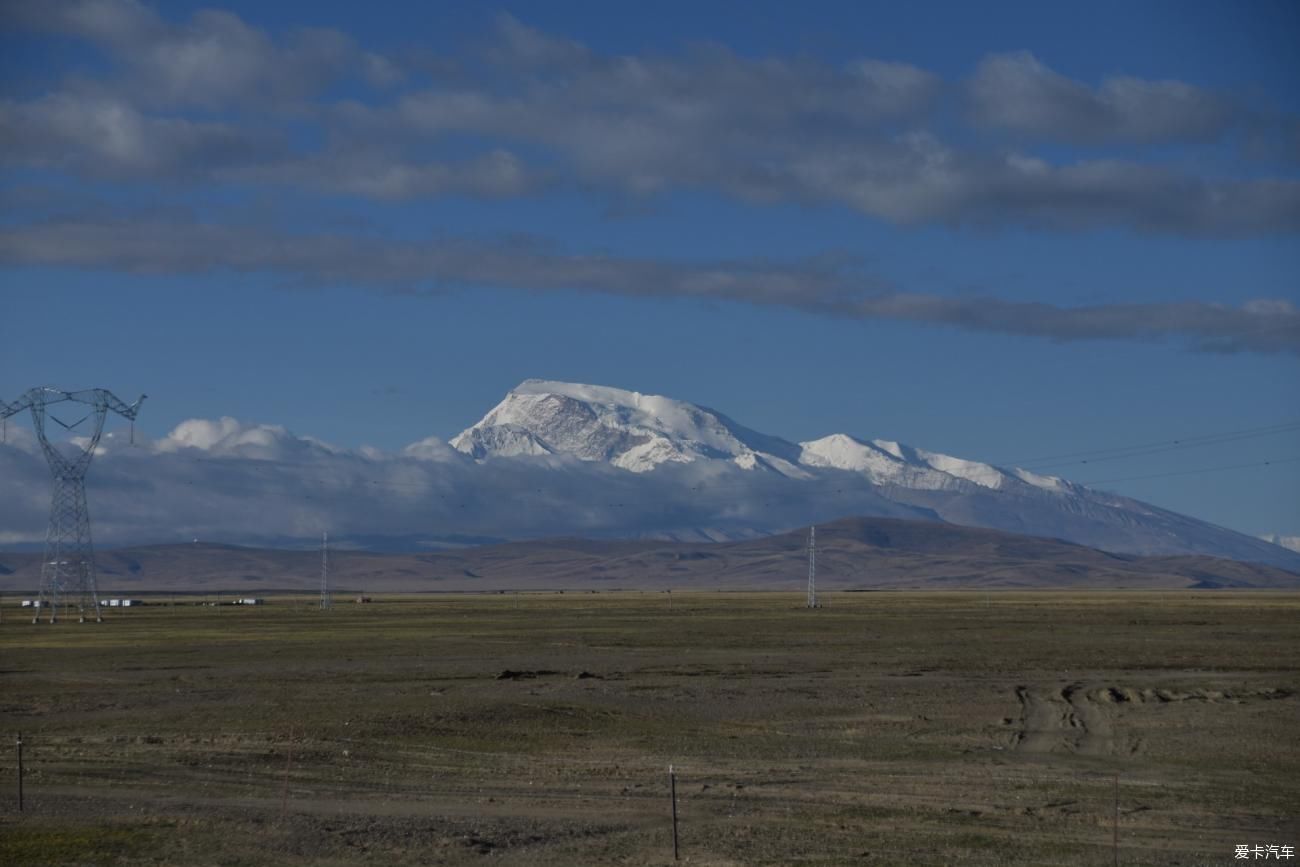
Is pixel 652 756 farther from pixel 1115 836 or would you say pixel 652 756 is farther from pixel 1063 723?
pixel 1115 836

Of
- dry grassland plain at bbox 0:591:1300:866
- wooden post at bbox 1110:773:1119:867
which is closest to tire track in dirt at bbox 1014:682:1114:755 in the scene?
dry grassland plain at bbox 0:591:1300:866

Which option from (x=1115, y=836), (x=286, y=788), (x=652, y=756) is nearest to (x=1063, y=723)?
(x=652, y=756)

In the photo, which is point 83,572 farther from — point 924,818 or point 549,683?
point 924,818

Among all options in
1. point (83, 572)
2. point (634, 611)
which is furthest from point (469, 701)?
point (634, 611)

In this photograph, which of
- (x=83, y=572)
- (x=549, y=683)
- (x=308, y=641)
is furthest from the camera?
(x=83, y=572)

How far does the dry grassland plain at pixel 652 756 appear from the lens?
2456 centimetres

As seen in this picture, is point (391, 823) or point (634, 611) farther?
point (634, 611)

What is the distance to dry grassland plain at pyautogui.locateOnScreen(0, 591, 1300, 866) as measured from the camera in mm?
24562

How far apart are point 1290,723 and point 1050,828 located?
19063 millimetres

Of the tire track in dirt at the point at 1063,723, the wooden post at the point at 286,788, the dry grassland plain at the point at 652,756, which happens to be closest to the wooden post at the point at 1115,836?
the dry grassland plain at the point at 652,756

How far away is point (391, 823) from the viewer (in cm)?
2617

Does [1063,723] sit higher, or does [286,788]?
[286,788]

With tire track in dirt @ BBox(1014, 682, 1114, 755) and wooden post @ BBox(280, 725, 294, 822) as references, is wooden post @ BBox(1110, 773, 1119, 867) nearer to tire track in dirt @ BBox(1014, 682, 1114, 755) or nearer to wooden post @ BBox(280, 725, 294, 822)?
tire track in dirt @ BBox(1014, 682, 1114, 755)

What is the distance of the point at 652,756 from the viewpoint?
3497cm
